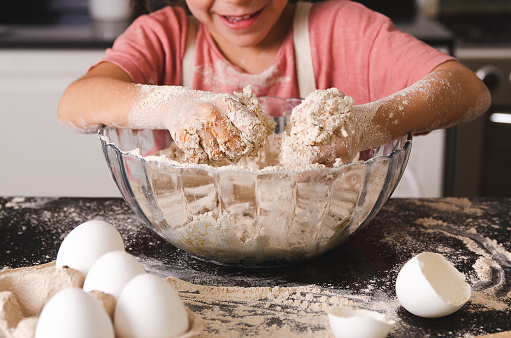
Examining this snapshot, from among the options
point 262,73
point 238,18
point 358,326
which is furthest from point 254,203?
point 262,73

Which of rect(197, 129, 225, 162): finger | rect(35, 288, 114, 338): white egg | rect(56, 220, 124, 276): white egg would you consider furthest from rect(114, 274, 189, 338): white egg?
rect(197, 129, 225, 162): finger

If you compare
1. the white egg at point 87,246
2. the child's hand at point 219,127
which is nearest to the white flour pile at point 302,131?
the child's hand at point 219,127

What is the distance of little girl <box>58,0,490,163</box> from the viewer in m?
0.79

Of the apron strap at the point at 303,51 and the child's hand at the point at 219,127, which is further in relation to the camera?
the apron strap at the point at 303,51

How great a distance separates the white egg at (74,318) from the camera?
0.49 m

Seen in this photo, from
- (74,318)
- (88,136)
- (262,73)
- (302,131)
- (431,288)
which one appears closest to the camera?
(74,318)

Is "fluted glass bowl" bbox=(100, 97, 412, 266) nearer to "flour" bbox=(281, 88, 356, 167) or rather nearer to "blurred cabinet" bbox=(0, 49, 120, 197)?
"flour" bbox=(281, 88, 356, 167)

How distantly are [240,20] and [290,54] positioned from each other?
0.22 metres

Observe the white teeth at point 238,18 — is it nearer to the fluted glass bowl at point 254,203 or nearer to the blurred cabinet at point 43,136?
the fluted glass bowl at point 254,203

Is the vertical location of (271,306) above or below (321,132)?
below

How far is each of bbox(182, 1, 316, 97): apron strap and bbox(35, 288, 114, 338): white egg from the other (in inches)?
35.9

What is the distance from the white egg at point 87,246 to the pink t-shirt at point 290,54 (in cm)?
62

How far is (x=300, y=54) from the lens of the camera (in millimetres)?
1364

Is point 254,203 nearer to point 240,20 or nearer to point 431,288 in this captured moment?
point 431,288
